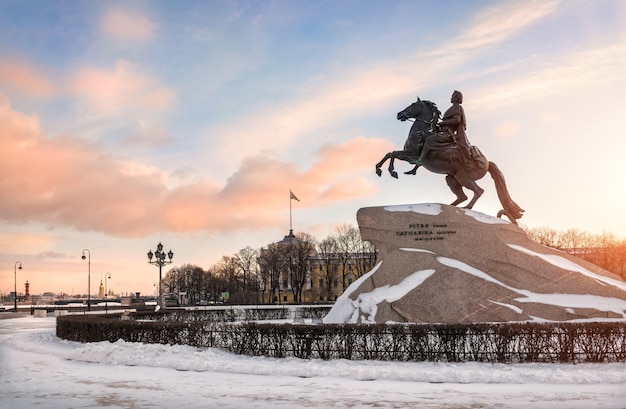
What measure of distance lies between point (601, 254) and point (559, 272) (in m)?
57.3

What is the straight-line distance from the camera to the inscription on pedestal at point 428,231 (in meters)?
19.0

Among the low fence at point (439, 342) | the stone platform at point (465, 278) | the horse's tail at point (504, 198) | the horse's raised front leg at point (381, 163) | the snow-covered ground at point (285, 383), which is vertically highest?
the horse's raised front leg at point (381, 163)

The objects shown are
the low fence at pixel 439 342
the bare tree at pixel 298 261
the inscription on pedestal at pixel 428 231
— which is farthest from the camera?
the bare tree at pixel 298 261

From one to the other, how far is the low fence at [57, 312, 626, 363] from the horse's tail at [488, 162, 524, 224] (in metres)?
8.37

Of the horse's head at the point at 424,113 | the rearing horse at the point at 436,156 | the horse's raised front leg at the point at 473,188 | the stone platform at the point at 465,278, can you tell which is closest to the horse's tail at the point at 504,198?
→ the rearing horse at the point at 436,156

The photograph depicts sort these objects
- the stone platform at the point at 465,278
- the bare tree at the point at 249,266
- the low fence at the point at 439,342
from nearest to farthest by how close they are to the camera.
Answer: the low fence at the point at 439,342 → the stone platform at the point at 465,278 → the bare tree at the point at 249,266

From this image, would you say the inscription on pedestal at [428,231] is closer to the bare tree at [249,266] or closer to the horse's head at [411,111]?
the horse's head at [411,111]

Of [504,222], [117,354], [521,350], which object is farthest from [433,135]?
[117,354]

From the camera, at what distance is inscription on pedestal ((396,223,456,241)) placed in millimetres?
19031

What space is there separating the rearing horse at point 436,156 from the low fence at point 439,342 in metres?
7.71

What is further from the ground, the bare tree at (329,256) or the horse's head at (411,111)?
the horse's head at (411,111)

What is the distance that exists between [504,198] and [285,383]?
12.9 m

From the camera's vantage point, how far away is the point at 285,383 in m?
11.2

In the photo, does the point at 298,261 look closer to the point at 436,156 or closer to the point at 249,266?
the point at 249,266
